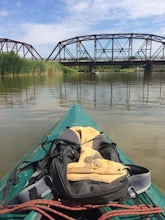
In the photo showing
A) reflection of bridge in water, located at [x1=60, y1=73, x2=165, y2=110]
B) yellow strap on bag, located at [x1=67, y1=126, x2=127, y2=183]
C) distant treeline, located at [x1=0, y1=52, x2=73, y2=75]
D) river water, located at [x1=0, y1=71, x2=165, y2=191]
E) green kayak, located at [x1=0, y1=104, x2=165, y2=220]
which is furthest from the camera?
distant treeline, located at [x1=0, y1=52, x2=73, y2=75]

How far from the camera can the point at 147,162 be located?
3.31 m

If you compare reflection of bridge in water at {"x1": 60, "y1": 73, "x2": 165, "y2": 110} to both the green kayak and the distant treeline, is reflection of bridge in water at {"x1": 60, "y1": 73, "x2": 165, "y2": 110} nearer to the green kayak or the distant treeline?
the green kayak

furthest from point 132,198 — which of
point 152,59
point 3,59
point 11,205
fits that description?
point 152,59

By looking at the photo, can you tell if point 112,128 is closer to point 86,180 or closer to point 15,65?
point 86,180

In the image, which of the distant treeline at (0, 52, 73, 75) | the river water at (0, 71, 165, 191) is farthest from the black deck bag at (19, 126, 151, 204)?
the distant treeline at (0, 52, 73, 75)

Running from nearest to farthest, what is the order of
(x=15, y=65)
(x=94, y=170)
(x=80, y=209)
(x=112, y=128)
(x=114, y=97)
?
1. (x=80, y=209)
2. (x=94, y=170)
3. (x=112, y=128)
4. (x=114, y=97)
5. (x=15, y=65)

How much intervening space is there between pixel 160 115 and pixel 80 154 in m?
4.58

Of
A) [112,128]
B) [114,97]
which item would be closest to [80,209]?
[112,128]

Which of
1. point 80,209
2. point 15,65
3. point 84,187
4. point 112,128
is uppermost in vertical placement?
point 15,65

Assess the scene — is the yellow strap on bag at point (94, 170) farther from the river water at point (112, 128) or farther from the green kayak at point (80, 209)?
the river water at point (112, 128)

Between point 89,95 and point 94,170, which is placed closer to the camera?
point 94,170

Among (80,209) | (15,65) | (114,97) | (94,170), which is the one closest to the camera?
(80,209)

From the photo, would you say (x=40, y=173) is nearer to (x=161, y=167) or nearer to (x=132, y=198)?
(x=132, y=198)

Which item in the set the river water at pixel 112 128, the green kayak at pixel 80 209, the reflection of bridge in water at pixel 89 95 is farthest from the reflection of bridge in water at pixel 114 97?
the green kayak at pixel 80 209
